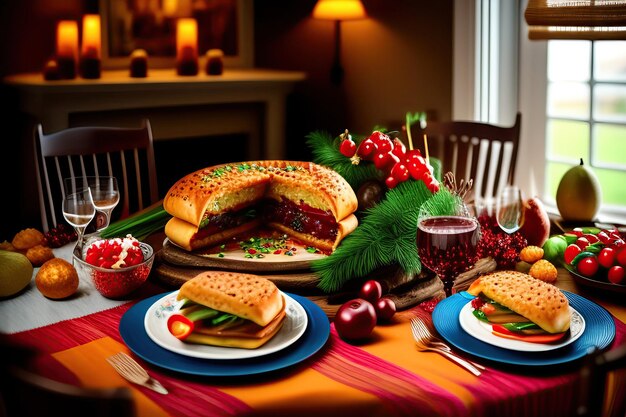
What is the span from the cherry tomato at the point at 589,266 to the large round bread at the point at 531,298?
0.25 meters

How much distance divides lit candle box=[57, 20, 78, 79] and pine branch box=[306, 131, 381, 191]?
7.94 feet

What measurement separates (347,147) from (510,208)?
1.35ft

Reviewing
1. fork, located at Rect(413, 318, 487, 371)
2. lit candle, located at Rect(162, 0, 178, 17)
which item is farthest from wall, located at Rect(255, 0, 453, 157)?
fork, located at Rect(413, 318, 487, 371)

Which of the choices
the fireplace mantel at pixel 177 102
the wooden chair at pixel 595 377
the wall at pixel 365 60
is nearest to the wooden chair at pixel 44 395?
the wooden chair at pixel 595 377

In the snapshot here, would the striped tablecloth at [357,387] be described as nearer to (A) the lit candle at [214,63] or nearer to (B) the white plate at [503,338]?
(B) the white plate at [503,338]

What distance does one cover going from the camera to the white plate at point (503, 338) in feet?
3.76

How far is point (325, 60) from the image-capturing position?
482 centimetres

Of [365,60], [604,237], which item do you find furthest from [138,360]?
[365,60]

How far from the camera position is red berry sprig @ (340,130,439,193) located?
5.23 feet

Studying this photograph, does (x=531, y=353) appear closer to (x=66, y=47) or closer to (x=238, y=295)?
(x=238, y=295)

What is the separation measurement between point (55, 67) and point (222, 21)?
130cm

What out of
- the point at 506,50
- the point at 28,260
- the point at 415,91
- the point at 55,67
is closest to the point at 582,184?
the point at 28,260

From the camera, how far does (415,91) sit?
160 inches

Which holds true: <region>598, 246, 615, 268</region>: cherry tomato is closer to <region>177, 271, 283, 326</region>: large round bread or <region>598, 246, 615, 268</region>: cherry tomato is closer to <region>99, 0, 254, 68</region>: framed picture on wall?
<region>177, 271, 283, 326</region>: large round bread
